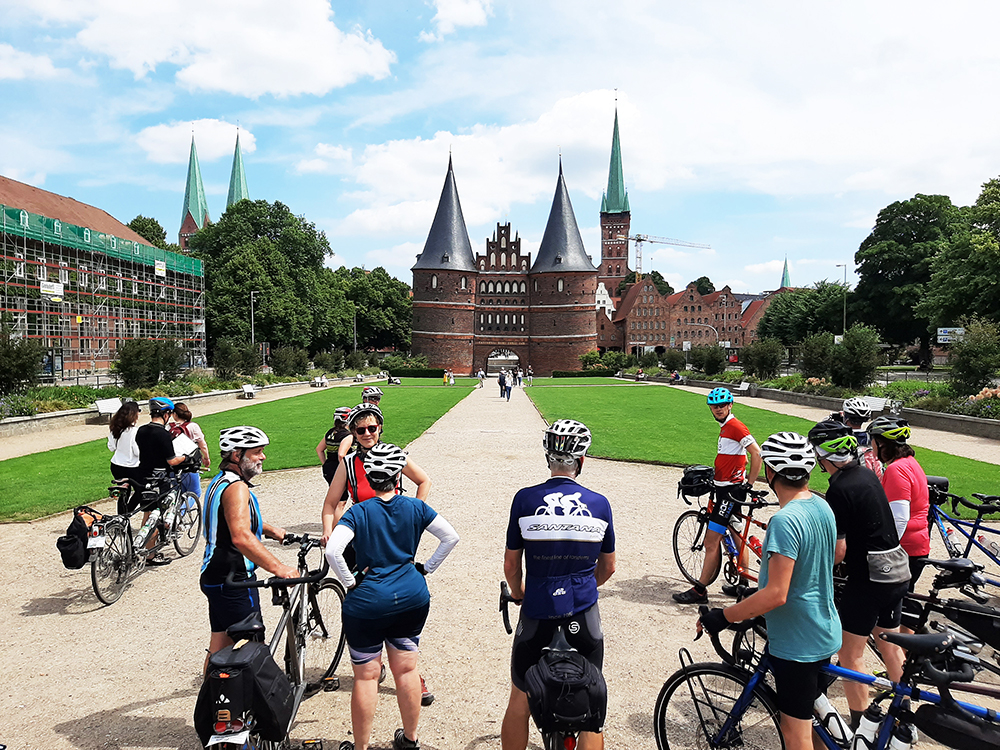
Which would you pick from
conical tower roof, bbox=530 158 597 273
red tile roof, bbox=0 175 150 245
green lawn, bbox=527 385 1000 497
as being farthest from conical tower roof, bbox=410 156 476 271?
green lawn, bbox=527 385 1000 497

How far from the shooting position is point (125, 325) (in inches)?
Answer: 2106

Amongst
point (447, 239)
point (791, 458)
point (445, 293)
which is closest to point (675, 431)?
point (791, 458)

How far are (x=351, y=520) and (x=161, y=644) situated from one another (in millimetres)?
3012

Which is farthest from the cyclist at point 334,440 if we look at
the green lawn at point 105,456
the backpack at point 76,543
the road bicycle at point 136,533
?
the green lawn at point 105,456

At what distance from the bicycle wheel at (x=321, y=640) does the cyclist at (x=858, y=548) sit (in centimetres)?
326

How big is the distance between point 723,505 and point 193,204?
385 ft

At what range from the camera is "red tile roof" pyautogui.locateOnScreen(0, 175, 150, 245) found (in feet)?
153

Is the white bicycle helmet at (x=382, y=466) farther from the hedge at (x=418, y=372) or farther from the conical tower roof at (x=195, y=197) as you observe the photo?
Answer: the conical tower roof at (x=195, y=197)

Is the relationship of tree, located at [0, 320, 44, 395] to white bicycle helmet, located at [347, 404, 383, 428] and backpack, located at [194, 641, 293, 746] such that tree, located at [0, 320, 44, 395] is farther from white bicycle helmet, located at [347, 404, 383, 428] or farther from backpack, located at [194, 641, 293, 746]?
backpack, located at [194, 641, 293, 746]

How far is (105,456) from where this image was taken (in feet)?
47.1

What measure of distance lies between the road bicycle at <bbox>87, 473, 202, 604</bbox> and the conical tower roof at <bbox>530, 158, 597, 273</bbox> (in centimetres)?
7310

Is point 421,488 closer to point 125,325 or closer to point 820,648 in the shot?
point 820,648

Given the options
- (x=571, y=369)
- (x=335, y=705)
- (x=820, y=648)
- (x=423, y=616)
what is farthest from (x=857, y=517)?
(x=571, y=369)

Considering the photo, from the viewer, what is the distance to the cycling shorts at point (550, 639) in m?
3.04
